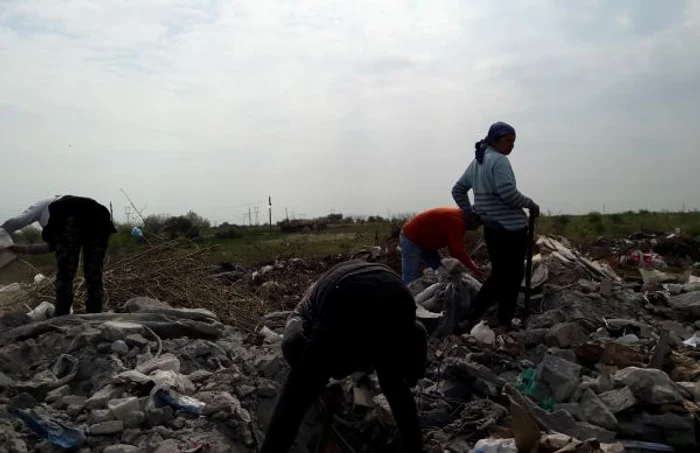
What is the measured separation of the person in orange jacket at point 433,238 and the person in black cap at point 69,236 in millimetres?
2860

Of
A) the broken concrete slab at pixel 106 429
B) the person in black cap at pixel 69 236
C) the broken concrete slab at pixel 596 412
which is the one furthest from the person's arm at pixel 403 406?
the person in black cap at pixel 69 236

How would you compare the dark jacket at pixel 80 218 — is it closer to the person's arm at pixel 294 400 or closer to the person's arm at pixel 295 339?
the person's arm at pixel 295 339

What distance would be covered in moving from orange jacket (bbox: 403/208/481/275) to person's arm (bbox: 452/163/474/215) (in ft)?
0.23

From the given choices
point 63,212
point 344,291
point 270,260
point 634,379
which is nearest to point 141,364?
point 63,212

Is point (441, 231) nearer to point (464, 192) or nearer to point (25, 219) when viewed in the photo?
point (464, 192)

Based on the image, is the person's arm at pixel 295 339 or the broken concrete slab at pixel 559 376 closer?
the person's arm at pixel 295 339

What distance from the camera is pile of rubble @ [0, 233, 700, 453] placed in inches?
170

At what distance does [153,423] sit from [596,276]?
527cm

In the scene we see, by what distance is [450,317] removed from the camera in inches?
252

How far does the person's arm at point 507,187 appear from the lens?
586cm

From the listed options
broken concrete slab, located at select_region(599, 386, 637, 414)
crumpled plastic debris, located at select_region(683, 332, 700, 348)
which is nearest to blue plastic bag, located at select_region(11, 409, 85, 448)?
→ broken concrete slab, located at select_region(599, 386, 637, 414)

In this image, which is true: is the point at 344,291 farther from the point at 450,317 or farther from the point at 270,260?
the point at 270,260

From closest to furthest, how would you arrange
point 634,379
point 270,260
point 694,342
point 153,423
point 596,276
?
point 153,423, point 634,379, point 694,342, point 596,276, point 270,260

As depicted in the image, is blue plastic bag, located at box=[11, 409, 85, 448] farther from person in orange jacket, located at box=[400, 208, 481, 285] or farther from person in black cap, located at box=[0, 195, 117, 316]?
person in orange jacket, located at box=[400, 208, 481, 285]
